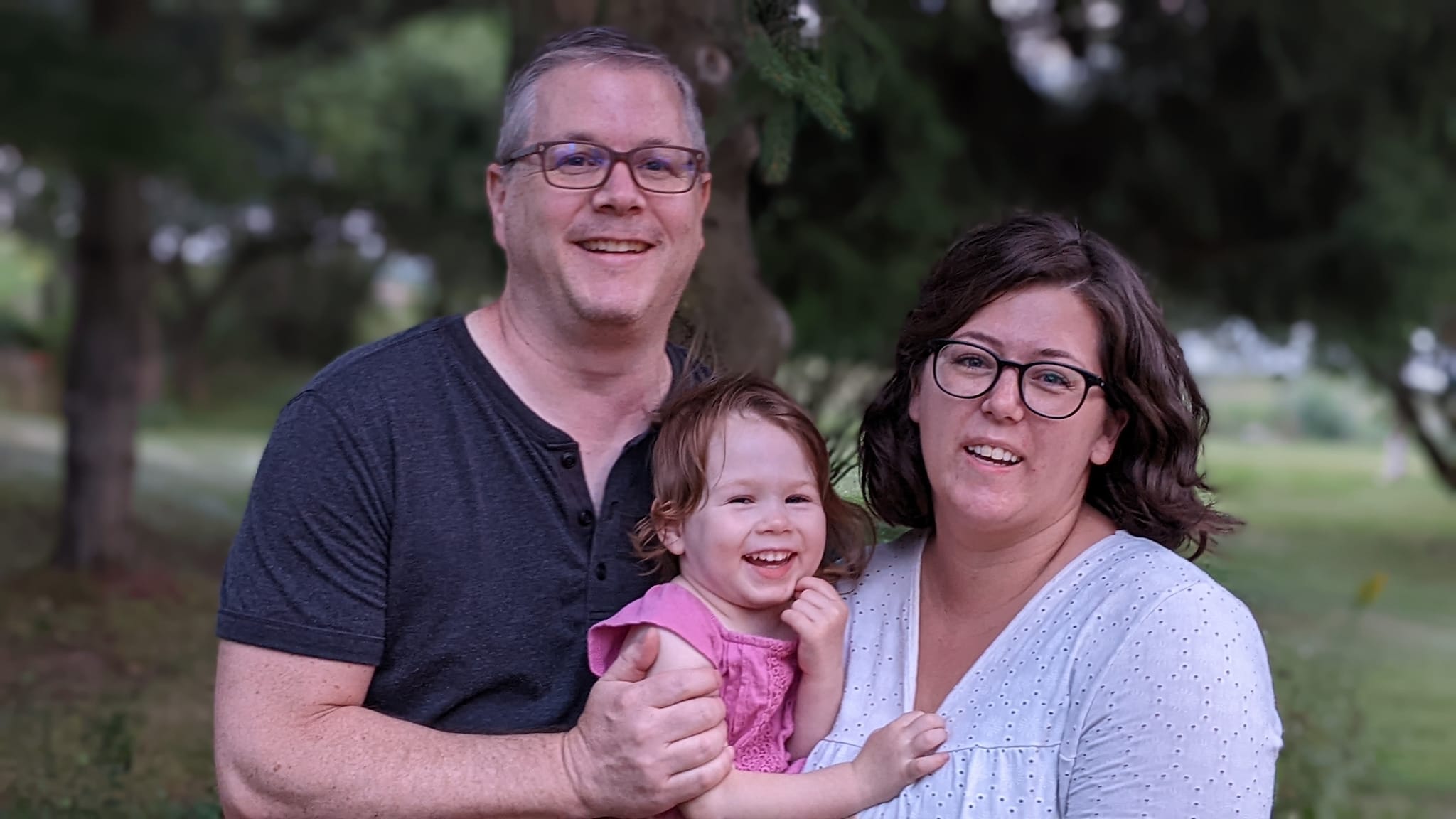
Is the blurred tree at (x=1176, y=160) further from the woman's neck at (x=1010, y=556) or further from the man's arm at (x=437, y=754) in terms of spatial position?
the man's arm at (x=437, y=754)

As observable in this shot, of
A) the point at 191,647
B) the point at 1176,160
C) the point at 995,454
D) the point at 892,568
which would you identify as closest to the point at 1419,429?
the point at 1176,160

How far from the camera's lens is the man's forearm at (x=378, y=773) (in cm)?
215

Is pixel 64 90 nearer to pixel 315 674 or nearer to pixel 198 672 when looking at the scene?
pixel 198 672

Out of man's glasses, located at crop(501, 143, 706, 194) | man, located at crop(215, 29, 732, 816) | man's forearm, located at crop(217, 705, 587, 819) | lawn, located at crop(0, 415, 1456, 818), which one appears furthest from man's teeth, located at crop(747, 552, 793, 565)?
lawn, located at crop(0, 415, 1456, 818)

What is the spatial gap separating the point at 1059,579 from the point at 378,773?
1099 millimetres

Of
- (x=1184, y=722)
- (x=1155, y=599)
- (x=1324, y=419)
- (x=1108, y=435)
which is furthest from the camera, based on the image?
(x=1324, y=419)

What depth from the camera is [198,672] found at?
4656mm

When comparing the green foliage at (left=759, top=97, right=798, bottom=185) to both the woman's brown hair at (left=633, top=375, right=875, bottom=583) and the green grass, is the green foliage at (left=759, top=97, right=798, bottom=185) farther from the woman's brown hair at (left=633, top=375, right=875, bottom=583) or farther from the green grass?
the green grass

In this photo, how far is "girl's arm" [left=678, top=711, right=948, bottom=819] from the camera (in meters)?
2.13

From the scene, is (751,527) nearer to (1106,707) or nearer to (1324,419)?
(1106,707)

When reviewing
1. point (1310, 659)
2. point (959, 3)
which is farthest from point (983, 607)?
point (959, 3)

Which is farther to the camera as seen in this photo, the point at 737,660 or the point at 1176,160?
the point at 1176,160

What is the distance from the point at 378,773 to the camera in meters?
2.16

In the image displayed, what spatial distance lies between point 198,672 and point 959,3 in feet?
14.3
